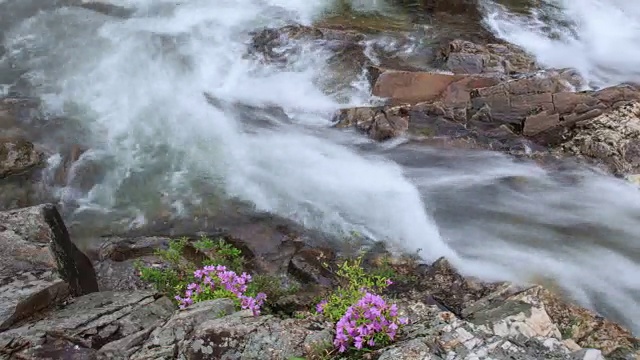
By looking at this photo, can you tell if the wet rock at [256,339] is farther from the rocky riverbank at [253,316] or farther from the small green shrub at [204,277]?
the small green shrub at [204,277]

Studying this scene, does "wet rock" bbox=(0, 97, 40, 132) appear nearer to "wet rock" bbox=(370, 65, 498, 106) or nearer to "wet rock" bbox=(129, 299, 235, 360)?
"wet rock" bbox=(370, 65, 498, 106)

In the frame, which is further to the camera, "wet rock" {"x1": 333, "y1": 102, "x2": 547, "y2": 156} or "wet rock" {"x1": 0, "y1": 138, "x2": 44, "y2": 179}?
"wet rock" {"x1": 333, "y1": 102, "x2": 547, "y2": 156}

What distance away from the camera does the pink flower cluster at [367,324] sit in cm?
379

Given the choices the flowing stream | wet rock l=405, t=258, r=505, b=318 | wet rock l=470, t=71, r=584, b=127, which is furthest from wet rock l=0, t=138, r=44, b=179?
wet rock l=470, t=71, r=584, b=127

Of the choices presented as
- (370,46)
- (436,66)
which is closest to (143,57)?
(370,46)

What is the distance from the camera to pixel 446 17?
12.4 meters

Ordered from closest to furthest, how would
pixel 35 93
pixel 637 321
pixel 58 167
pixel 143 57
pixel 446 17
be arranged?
pixel 637 321 → pixel 58 167 → pixel 35 93 → pixel 143 57 → pixel 446 17

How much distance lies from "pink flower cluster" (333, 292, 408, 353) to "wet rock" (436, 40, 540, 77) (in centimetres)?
719

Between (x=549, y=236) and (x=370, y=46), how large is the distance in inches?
212

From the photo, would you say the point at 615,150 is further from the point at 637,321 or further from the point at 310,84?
the point at 310,84

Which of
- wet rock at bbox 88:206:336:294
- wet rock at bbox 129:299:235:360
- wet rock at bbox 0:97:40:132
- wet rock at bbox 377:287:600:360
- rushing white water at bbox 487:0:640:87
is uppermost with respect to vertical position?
rushing white water at bbox 487:0:640:87

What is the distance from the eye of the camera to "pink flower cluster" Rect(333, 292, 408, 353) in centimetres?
Answer: 379

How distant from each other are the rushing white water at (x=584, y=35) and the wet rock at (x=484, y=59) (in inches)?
25.0

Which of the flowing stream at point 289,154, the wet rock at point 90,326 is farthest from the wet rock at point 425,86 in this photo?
the wet rock at point 90,326
